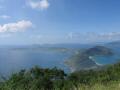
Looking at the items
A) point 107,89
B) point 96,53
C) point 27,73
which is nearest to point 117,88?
point 107,89

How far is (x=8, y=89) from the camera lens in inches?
163

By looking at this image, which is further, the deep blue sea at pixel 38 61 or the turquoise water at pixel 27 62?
the deep blue sea at pixel 38 61

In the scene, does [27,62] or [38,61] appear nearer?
[27,62]

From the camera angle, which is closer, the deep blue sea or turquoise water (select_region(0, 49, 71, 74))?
turquoise water (select_region(0, 49, 71, 74))

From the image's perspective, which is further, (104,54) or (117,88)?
(104,54)

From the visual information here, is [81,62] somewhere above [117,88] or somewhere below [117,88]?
below

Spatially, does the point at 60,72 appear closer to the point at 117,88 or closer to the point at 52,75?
the point at 52,75

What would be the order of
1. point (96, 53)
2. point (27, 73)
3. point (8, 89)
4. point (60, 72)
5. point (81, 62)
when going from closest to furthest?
point (8, 89) → point (27, 73) → point (60, 72) → point (81, 62) → point (96, 53)

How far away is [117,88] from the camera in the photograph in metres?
3.67

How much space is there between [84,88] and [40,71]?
23.7 metres

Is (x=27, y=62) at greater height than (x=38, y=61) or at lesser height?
greater

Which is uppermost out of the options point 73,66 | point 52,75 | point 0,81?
point 0,81

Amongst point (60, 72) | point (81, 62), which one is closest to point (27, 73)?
point (60, 72)

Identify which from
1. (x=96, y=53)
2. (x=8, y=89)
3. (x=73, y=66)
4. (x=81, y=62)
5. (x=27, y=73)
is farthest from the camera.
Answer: (x=96, y=53)
